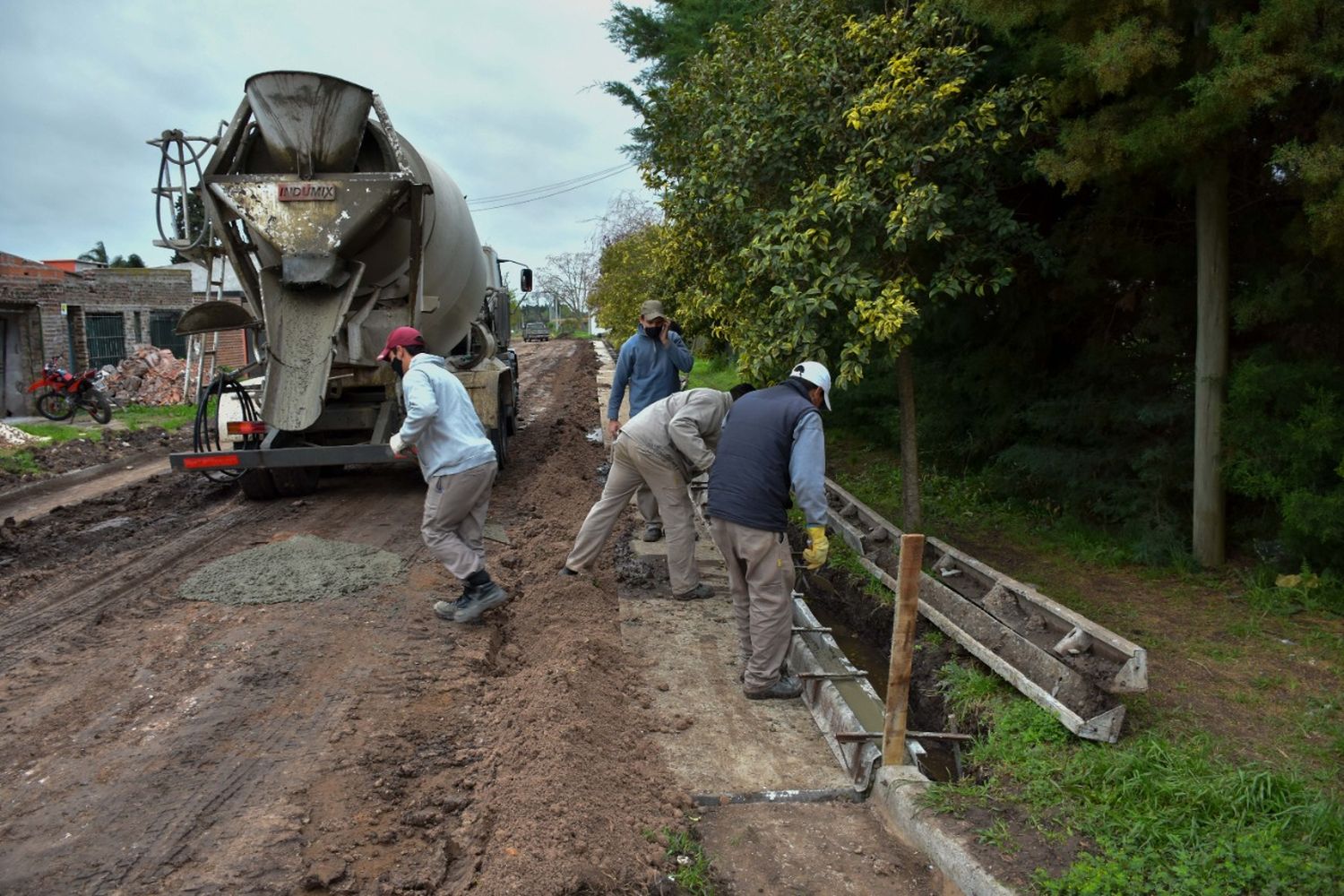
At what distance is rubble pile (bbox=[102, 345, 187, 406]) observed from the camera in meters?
19.0

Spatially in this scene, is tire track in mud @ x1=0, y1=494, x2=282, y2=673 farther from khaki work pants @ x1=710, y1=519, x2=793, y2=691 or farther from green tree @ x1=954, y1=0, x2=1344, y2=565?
green tree @ x1=954, y1=0, x2=1344, y2=565

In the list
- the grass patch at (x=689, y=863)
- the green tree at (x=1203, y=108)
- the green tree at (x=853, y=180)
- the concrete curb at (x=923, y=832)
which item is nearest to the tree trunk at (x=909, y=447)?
the green tree at (x=853, y=180)

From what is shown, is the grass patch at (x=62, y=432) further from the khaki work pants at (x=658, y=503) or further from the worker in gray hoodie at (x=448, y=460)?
the khaki work pants at (x=658, y=503)

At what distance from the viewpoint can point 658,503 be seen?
234 inches

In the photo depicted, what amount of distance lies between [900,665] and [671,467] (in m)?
2.23

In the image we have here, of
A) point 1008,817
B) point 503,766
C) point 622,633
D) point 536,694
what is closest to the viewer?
point 1008,817

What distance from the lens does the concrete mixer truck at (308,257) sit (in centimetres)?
782

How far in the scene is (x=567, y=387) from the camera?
20.1 meters

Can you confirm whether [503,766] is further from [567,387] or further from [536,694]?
[567,387]

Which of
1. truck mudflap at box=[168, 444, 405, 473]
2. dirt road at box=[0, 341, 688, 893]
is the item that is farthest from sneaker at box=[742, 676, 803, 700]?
truck mudflap at box=[168, 444, 405, 473]

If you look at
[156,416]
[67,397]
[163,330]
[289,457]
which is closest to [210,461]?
[289,457]

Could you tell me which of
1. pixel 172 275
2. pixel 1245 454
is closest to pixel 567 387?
pixel 172 275

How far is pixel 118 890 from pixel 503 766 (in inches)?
54.6

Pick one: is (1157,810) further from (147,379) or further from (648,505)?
(147,379)
